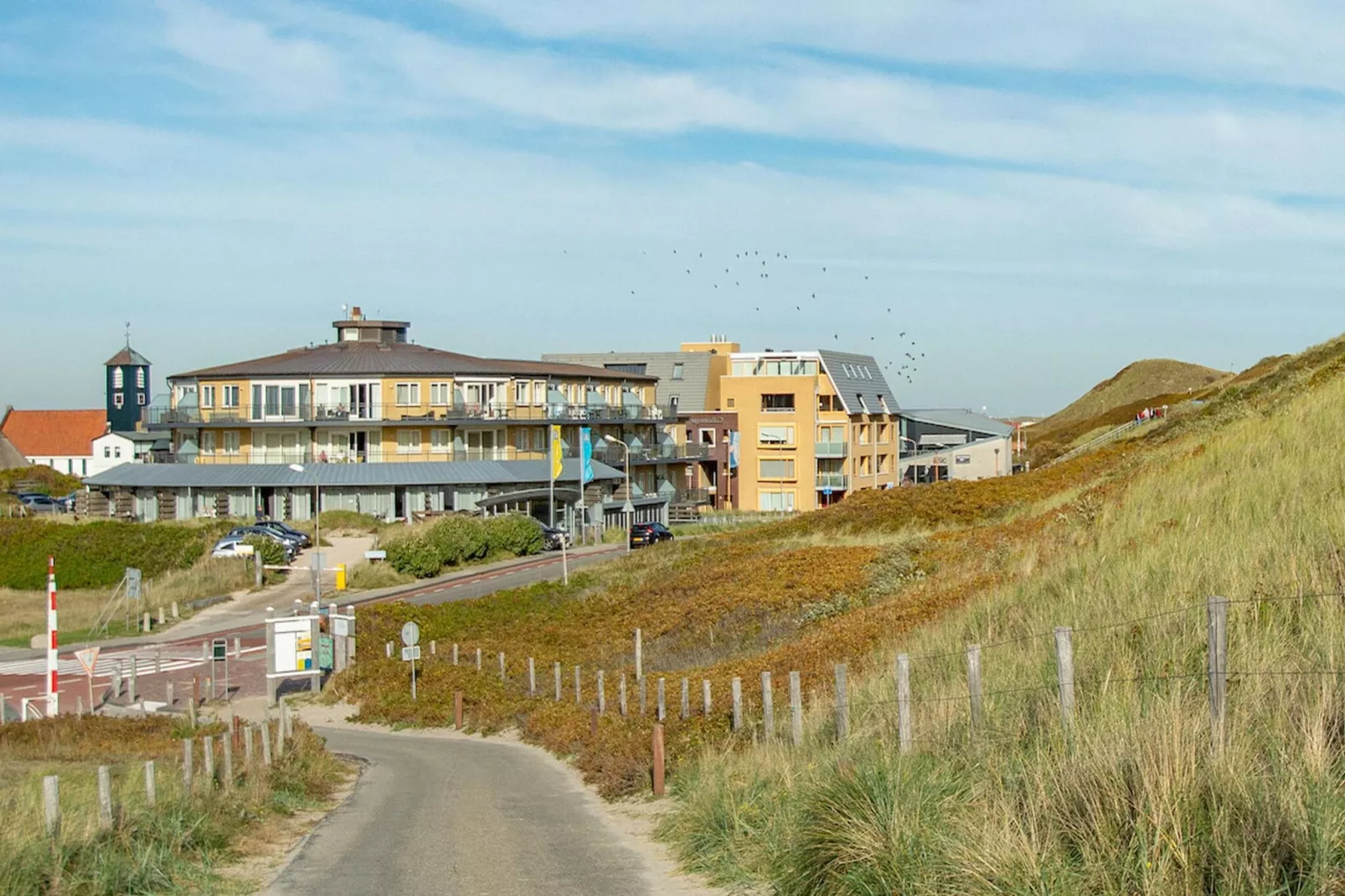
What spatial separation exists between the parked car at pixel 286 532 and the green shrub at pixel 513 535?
323 inches

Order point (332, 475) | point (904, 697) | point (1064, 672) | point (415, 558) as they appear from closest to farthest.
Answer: point (1064, 672) → point (904, 697) → point (415, 558) → point (332, 475)

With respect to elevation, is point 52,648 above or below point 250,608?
above

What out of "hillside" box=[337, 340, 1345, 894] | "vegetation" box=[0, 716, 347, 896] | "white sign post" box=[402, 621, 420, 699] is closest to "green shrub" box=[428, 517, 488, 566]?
"white sign post" box=[402, 621, 420, 699]

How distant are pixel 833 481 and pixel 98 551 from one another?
161 feet

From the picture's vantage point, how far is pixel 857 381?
101750mm

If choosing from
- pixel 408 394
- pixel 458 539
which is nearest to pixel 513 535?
pixel 458 539

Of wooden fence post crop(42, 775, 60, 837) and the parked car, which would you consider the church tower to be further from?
wooden fence post crop(42, 775, 60, 837)

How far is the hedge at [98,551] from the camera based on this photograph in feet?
207

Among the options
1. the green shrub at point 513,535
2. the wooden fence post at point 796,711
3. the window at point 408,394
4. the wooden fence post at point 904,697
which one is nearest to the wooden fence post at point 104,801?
the wooden fence post at point 796,711

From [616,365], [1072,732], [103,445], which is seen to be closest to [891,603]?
[1072,732]

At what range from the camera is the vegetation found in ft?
39.9

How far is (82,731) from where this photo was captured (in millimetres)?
26312

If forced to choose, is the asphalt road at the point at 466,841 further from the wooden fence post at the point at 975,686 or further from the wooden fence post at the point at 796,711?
the wooden fence post at the point at 975,686

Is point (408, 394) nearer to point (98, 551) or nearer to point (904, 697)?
point (98, 551)
